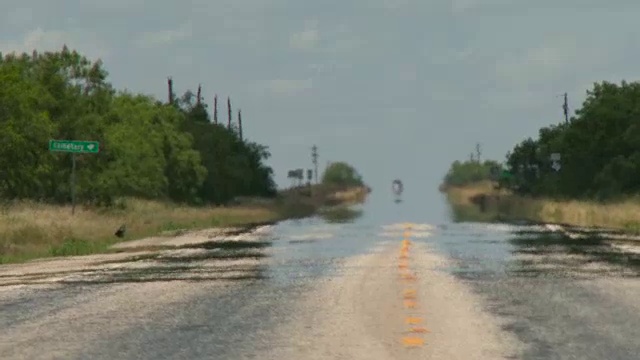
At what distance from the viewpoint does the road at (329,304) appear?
12.0 metres

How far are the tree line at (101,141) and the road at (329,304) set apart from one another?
15.3m

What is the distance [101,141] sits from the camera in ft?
176

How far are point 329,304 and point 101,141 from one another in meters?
38.5

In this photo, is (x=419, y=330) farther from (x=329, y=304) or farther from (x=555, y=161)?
(x=555, y=161)

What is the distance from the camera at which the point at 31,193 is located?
2095 inches

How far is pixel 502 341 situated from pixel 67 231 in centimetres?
2370

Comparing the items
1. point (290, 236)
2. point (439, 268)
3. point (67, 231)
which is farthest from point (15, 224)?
point (439, 268)

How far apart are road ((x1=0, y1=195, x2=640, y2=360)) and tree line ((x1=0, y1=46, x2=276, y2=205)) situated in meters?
15.3

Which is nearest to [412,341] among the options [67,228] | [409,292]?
[409,292]

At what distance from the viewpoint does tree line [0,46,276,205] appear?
43.4 m

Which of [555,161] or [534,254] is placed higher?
[555,161]

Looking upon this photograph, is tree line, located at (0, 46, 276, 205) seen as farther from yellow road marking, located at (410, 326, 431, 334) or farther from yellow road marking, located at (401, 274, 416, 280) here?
yellow road marking, located at (410, 326, 431, 334)

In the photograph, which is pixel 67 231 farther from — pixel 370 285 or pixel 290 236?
pixel 370 285

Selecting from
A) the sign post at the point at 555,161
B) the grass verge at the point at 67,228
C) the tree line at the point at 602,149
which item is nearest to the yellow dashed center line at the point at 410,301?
the grass verge at the point at 67,228
